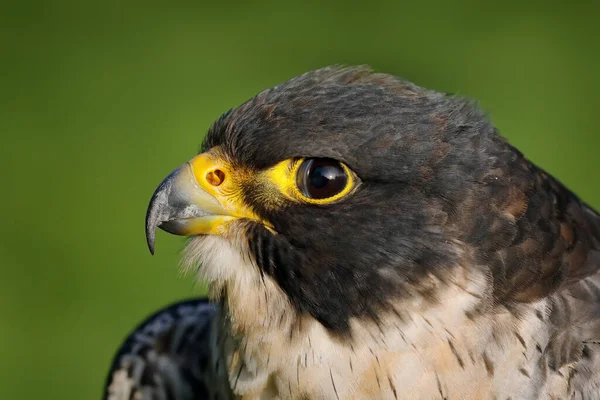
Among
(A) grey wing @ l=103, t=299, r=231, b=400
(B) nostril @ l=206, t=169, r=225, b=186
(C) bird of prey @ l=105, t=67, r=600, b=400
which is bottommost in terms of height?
(A) grey wing @ l=103, t=299, r=231, b=400

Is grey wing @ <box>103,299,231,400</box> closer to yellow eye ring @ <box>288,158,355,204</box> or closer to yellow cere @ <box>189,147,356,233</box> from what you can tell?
yellow cere @ <box>189,147,356,233</box>

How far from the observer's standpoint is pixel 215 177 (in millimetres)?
3400

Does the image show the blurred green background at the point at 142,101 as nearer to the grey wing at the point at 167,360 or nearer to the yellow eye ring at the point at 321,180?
the grey wing at the point at 167,360

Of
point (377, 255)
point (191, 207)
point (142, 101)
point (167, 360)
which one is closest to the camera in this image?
point (377, 255)

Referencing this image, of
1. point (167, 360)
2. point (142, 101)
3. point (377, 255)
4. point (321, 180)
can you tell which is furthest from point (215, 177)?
point (142, 101)

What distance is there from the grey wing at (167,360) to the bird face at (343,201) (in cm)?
100

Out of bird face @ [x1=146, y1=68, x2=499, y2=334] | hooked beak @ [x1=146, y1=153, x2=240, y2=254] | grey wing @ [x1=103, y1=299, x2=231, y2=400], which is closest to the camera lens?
bird face @ [x1=146, y1=68, x2=499, y2=334]

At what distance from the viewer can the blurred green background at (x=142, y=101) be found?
7660 mm

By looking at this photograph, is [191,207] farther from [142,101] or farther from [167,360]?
[142,101]

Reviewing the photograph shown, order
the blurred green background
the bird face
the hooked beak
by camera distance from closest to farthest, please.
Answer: the bird face < the hooked beak < the blurred green background

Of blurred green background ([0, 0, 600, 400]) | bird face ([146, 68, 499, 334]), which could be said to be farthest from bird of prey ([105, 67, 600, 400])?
blurred green background ([0, 0, 600, 400])

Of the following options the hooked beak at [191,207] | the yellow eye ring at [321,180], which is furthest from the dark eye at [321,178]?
the hooked beak at [191,207]

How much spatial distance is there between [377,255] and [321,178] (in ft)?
1.04

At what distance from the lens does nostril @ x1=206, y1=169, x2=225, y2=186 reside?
11.1 ft
